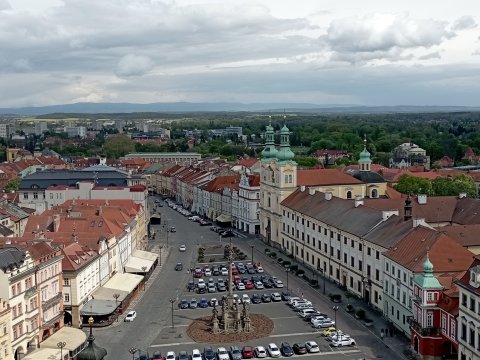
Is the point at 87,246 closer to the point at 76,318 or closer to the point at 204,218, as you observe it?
the point at 76,318

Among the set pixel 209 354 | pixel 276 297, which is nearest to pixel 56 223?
pixel 276 297

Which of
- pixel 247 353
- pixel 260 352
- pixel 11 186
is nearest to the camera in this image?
pixel 247 353

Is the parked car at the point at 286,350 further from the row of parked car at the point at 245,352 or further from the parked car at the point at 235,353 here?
the parked car at the point at 235,353

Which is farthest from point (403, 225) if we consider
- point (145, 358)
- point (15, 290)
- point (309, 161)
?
point (309, 161)

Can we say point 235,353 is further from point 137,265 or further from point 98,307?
point 137,265

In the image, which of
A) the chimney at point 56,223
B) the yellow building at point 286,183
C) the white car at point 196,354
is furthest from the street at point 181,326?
the yellow building at point 286,183

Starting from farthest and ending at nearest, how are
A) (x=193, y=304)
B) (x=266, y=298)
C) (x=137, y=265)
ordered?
1. (x=137, y=265)
2. (x=266, y=298)
3. (x=193, y=304)
